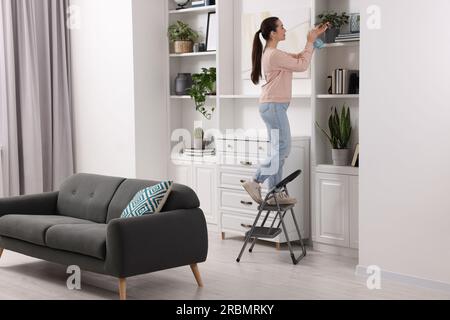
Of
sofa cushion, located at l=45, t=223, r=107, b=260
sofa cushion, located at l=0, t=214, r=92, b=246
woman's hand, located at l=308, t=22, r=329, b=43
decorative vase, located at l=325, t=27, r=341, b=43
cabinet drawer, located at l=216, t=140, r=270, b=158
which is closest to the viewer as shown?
sofa cushion, located at l=45, t=223, r=107, b=260

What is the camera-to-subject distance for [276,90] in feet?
18.4

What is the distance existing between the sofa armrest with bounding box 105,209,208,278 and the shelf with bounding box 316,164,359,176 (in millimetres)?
1423

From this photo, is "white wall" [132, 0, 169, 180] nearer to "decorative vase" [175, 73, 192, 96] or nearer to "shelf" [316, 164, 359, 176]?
"decorative vase" [175, 73, 192, 96]

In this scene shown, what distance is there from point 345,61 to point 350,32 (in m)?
0.30

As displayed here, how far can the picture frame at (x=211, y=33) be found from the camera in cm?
683

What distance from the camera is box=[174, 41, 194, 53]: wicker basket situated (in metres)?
7.00

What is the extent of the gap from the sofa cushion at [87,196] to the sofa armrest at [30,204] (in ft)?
0.21

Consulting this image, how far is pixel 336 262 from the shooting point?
5605 mm

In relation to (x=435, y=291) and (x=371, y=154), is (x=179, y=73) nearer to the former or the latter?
(x=371, y=154)

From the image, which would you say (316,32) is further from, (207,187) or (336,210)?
(207,187)

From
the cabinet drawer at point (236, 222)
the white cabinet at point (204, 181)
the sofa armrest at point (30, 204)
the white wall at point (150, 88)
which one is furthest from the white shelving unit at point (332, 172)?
the sofa armrest at point (30, 204)

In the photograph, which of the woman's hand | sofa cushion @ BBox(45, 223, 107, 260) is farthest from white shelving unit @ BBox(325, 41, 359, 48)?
sofa cushion @ BBox(45, 223, 107, 260)

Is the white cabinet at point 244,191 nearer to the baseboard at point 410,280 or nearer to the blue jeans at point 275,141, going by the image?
the blue jeans at point 275,141

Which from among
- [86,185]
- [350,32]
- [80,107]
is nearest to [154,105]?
[80,107]
